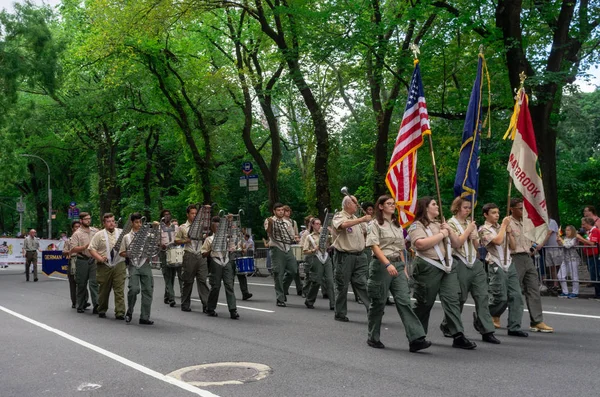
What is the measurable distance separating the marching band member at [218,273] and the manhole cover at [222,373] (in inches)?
165

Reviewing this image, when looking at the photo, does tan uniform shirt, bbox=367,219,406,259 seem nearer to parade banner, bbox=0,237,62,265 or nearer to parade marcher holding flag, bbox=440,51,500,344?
parade marcher holding flag, bbox=440,51,500,344

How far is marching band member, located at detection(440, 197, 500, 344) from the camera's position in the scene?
9000mm

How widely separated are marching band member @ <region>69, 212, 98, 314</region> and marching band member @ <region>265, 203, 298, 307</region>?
3.54m

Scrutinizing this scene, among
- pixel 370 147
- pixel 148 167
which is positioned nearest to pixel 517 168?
pixel 370 147

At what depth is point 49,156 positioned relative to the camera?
180ft

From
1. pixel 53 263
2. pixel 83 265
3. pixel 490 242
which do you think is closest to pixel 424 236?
pixel 490 242

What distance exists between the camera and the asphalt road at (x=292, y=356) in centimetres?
668

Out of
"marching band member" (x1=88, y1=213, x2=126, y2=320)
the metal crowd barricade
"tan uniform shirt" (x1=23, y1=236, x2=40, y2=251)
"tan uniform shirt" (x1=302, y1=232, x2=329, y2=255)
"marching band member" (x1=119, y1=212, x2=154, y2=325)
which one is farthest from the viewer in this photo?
"tan uniform shirt" (x1=23, y1=236, x2=40, y2=251)

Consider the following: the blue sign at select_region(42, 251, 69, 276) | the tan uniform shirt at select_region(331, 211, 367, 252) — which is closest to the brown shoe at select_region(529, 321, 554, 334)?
the tan uniform shirt at select_region(331, 211, 367, 252)

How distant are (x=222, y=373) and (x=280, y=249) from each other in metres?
7.23

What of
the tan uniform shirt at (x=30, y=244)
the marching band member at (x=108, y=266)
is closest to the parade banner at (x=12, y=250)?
the tan uniform shirt at (x=30, y=244)

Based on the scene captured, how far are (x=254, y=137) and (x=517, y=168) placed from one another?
27226 mm

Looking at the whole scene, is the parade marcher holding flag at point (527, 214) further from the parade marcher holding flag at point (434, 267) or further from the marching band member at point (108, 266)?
the marching band member at point (108, 266)

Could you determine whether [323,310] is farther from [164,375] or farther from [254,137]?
[254,137]
